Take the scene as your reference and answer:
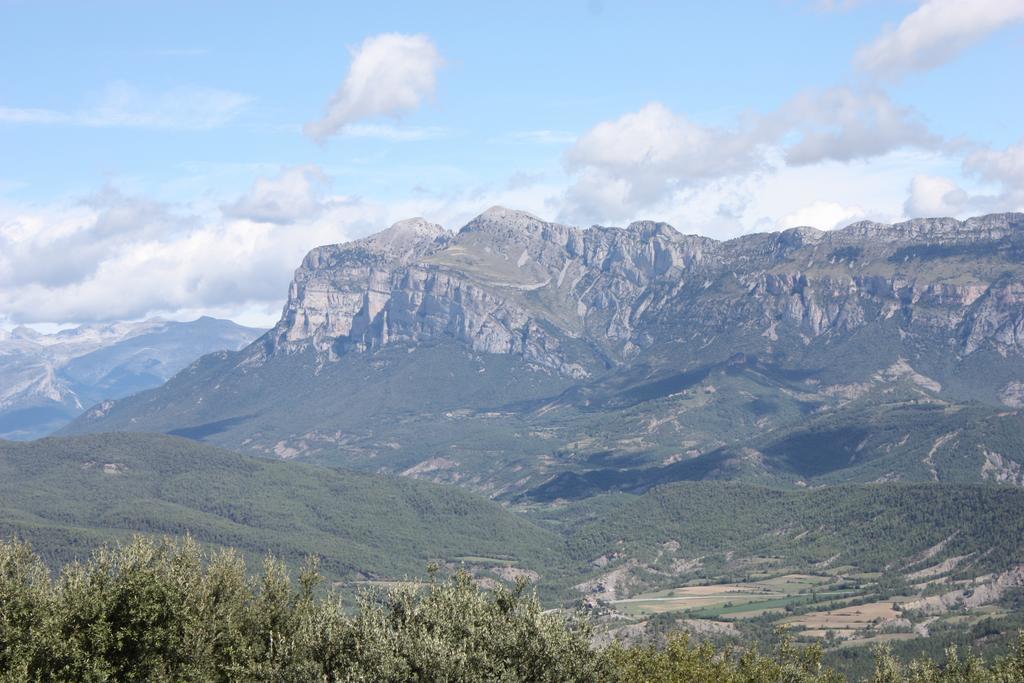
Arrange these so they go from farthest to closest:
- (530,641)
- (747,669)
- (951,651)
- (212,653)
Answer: (951,651), (747,669), (212,653), (530,641)

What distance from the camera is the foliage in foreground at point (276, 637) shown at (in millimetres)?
84812

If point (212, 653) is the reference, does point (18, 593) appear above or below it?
above

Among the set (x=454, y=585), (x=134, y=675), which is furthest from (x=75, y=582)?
(x=454, y=585)

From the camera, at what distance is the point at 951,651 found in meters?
128

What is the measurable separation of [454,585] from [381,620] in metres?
11.0

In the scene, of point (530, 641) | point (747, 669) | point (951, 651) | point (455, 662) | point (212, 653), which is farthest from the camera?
point (951, 651)

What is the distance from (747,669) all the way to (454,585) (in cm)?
3032

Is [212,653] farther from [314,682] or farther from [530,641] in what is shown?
[530,641]

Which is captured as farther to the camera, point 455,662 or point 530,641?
point 530,641

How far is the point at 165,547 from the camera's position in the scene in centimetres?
11081

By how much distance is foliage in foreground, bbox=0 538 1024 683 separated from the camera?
84812mm

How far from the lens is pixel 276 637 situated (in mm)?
101812

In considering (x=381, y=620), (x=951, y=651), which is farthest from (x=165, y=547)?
(x=951, y=651)

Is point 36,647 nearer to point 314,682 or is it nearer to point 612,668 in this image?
point 314,682
